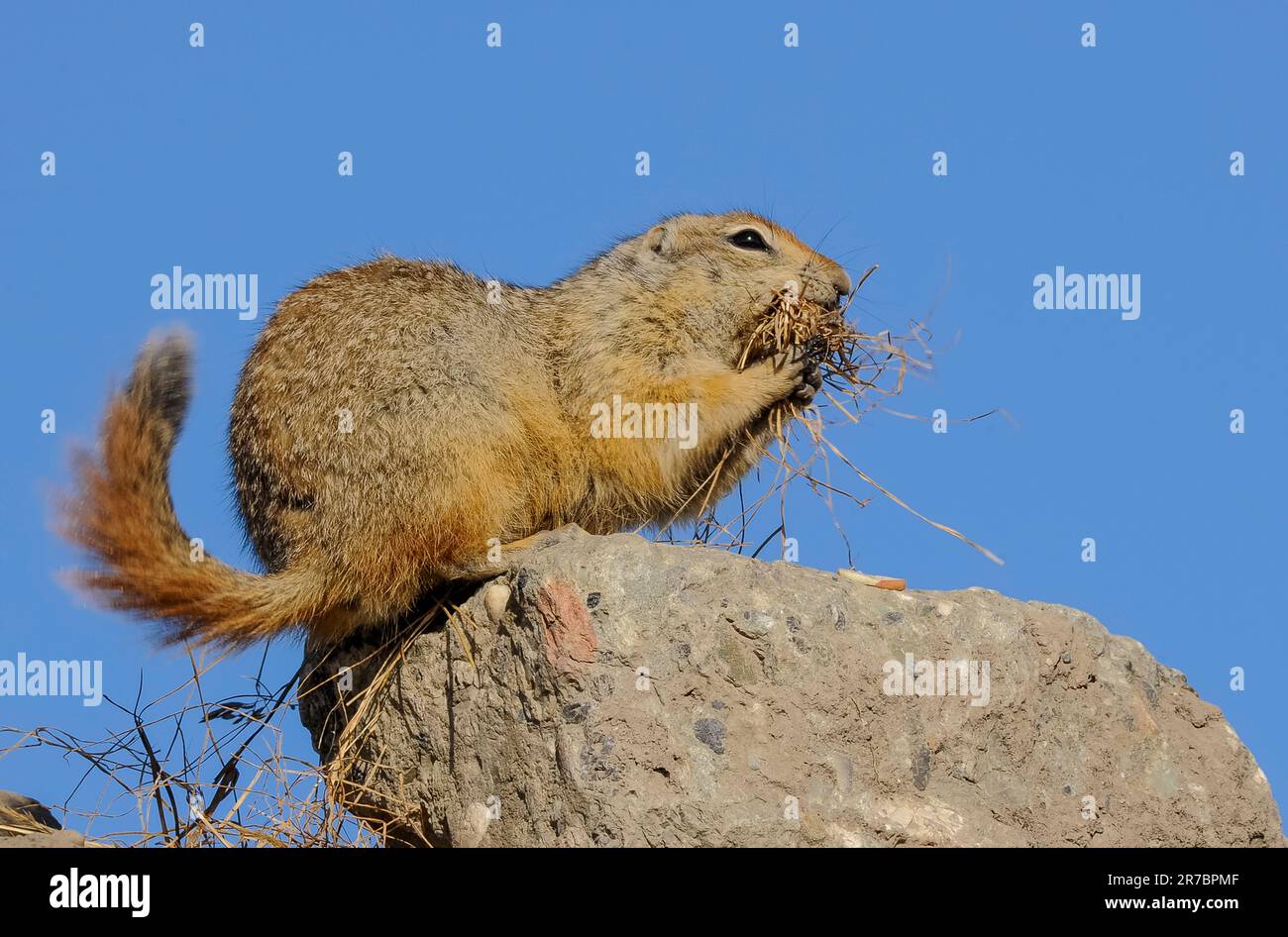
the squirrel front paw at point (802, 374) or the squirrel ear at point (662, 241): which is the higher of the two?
the squirrel ear at point (662, 241)

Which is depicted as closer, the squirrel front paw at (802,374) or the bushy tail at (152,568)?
the bushy tail at (152,568)

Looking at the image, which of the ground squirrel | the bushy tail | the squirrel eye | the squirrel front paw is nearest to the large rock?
the ground squirrel

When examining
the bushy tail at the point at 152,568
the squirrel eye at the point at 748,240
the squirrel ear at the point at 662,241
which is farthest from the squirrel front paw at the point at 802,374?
the bushy tail at the point at 152,568

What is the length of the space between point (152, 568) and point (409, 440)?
1376mm

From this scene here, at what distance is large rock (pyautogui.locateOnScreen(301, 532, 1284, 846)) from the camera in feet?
20.9

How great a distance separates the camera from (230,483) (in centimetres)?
845

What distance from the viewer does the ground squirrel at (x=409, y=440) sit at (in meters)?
7.61

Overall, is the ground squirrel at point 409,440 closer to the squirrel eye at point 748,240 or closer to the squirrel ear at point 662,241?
the squirrel eye at point 748,240

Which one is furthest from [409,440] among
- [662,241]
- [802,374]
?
[662,241]

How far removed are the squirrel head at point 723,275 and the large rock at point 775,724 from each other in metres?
2.23

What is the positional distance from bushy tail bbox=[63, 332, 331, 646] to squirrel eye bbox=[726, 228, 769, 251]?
3336mm
